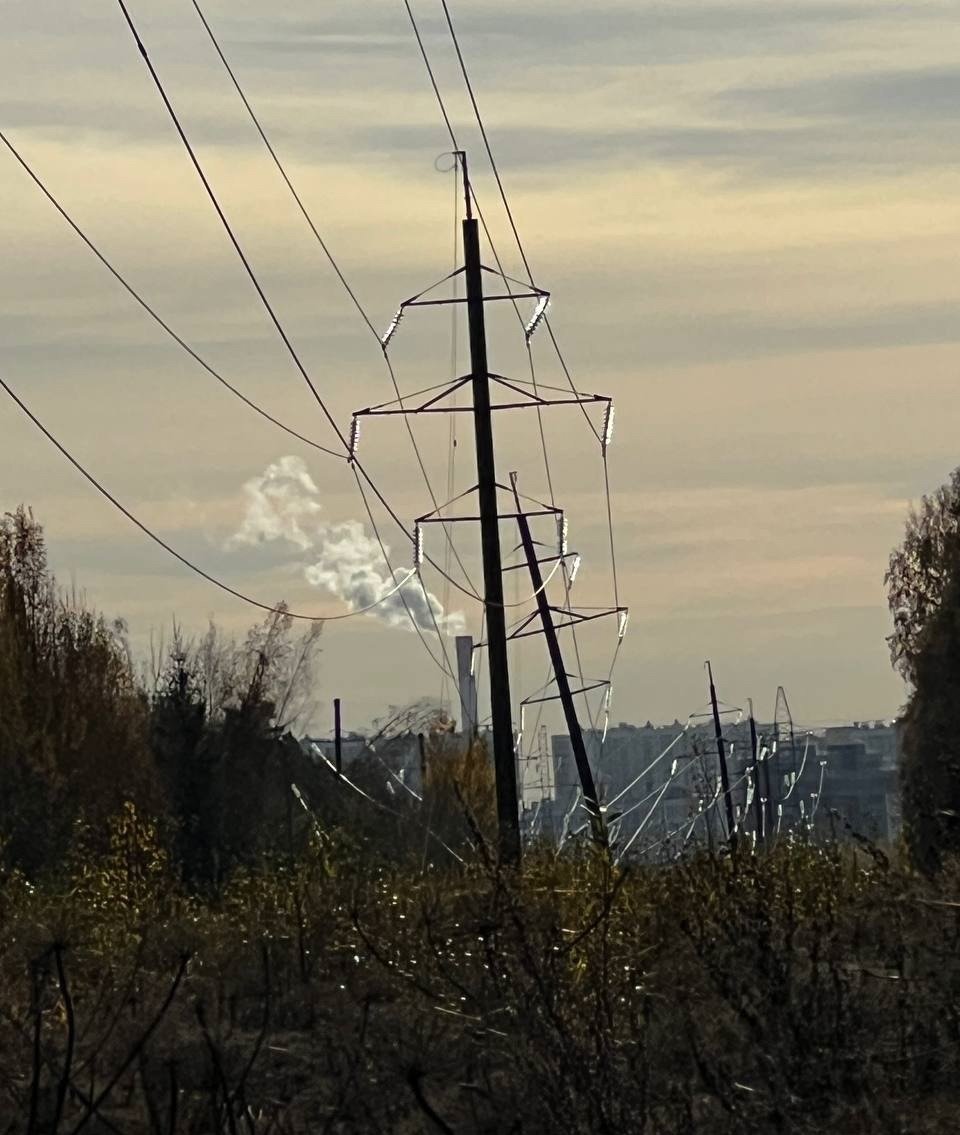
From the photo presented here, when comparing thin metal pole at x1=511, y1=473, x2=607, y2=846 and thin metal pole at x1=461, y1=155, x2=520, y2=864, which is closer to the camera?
thin metal pole at x1=461, y1=155, x2=520, y2=864

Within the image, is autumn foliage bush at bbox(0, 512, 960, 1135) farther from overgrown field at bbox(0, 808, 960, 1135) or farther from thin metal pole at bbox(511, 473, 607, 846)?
thin metal pole at bbox(511, 473, 607, 846)

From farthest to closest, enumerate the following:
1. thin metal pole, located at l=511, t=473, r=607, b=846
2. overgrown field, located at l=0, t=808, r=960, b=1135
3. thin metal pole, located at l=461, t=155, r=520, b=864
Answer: thin metal pole, located at l=511, t=473, r=607, b=846, thin metal pole, located at l=461, t=155, r=520, b=864, overgrown field, located at l=0, t=808, r=960, b=1135

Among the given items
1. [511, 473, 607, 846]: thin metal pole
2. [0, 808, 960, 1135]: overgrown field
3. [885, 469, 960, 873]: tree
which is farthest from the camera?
[511, 473, 607, 846]: thin metal pole

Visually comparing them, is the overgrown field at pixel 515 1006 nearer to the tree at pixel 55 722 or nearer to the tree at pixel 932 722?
the tree at pixel 932 722

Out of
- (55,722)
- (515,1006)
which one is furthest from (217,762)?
(515,1006)

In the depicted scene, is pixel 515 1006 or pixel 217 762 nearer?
pixel 515 1006

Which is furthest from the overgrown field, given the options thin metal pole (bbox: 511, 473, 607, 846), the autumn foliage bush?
thin metal pole (bbox: 511, 473, 607, 846)

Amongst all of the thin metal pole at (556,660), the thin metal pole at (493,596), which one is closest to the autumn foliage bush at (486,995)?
the thin metal pole at (493,596)

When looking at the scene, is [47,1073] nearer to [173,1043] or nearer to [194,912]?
[173,1043]

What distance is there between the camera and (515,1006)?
1046cm

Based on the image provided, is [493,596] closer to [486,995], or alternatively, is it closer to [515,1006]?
[486,995]

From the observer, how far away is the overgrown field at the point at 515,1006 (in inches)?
412

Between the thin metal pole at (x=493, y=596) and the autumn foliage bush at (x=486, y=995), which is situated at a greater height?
the thin metal pole at (x=493, y=596)

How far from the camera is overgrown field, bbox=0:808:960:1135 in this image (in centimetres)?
1046
